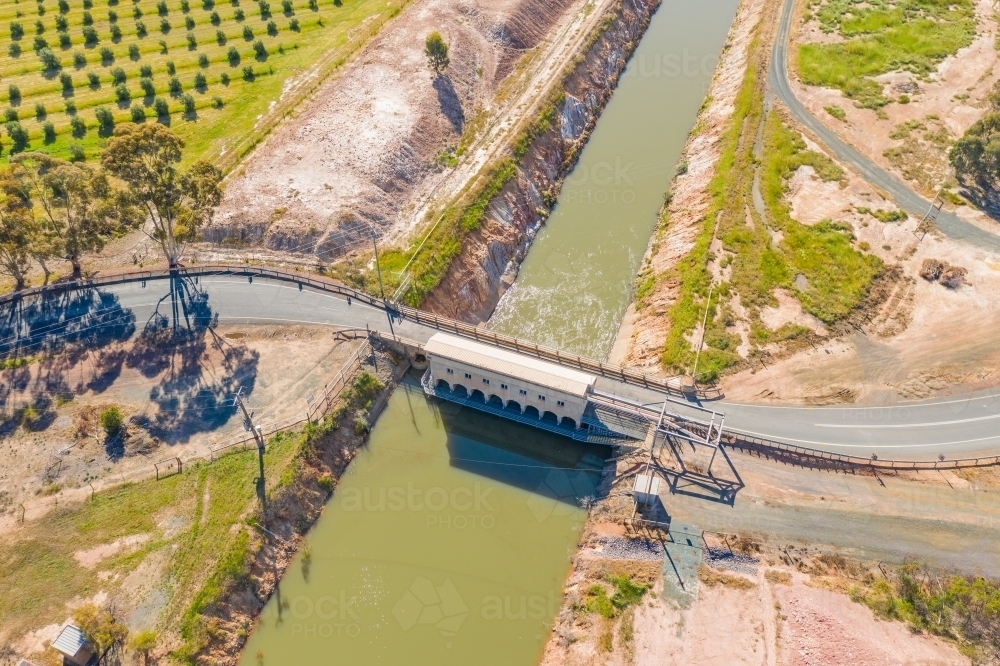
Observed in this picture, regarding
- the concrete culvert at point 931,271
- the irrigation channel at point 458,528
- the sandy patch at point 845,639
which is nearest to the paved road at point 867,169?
the concrete culvert at point 931,271

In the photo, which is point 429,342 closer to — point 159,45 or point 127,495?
point 127,495

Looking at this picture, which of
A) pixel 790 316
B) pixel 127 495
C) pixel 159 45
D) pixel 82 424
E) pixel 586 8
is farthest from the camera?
pixel 586 8

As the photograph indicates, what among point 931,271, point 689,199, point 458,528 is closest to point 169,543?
point 458,528

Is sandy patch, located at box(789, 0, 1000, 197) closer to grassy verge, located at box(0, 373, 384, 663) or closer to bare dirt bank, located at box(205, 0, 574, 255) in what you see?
Answer: bare dirt bank, located at box(205, 0, 574, 255)

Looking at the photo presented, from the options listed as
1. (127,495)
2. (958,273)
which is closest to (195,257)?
(127,495)

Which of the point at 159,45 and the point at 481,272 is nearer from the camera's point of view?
the point at 481,272

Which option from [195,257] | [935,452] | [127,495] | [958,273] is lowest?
[127,495]

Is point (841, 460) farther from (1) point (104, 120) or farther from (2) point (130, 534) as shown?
(1) point (104, 120)
